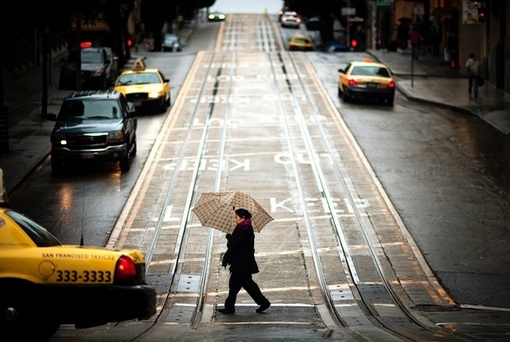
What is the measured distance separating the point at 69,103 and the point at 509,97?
20278 millimetres

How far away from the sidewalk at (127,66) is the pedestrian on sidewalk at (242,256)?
11582mm

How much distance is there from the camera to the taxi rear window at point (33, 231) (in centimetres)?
1312

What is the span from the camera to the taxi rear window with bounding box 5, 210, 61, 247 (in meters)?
13.1

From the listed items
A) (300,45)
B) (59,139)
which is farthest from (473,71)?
(300,45)

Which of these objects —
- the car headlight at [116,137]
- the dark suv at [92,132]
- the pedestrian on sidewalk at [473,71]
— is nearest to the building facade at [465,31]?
the pedestrian on sidewalk at [473,71]

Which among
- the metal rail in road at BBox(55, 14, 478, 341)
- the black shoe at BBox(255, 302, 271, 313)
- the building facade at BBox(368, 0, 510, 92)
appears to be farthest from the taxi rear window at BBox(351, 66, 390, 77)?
the black shoe at BBox(255, 302, 271, 313)

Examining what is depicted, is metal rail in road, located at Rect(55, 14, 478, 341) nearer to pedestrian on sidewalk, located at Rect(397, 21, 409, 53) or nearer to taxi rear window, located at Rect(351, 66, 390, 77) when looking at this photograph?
taxi rear window, located at Rect(351, 66, 390, 77)

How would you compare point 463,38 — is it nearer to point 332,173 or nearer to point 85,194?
point 332,173

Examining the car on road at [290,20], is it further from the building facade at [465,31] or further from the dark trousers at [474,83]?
the dark trousers at [474,83]

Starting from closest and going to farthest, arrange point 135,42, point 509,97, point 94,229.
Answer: point 94,229
point 509,97
point 135,42

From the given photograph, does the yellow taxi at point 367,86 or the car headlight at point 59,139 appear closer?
the car headlight at point 59,139

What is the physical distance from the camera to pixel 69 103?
3066cm

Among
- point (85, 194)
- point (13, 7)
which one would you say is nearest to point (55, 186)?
point (85, 194)

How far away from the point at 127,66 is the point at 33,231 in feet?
149
